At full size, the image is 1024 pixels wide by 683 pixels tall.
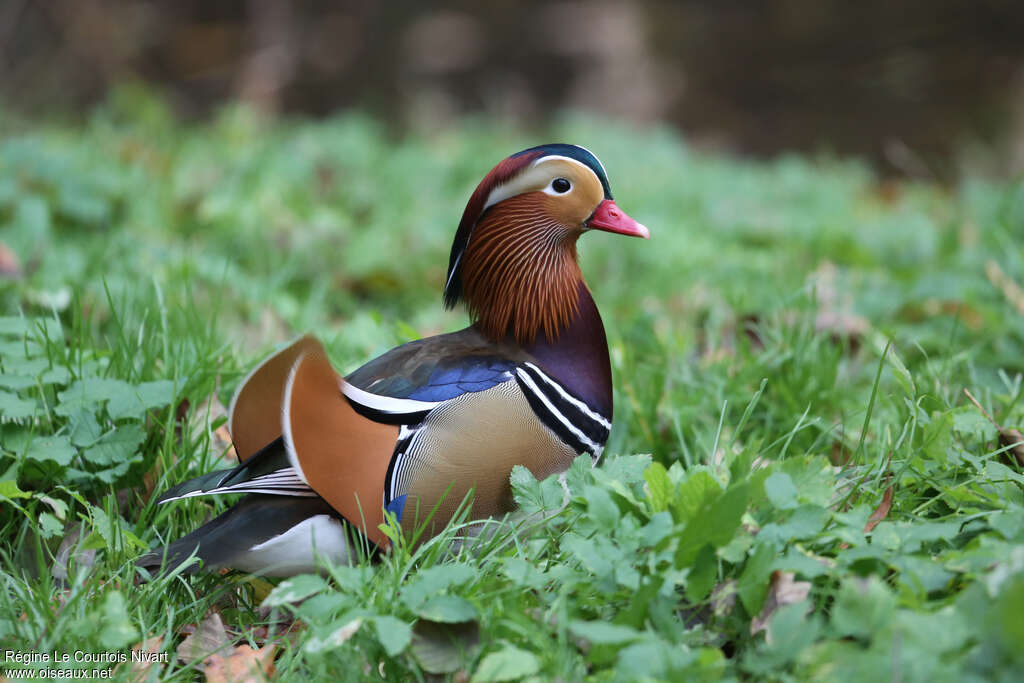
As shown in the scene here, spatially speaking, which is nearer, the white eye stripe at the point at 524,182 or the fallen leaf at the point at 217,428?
the white eye stripe at the point at 524,182

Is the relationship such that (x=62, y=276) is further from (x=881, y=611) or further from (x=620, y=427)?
(x=881, y=611)

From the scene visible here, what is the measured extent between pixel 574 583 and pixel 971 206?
4.16 m

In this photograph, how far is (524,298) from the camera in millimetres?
1940

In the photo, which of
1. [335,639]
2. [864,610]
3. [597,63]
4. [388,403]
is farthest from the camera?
[597,63]

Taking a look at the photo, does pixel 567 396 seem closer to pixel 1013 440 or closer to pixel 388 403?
pixel 388 403

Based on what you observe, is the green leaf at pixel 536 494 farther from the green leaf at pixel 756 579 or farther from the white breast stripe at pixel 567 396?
the green leaf at pixel 756 579

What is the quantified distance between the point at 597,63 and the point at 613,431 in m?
5.65

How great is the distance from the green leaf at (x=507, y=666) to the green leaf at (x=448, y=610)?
3.2 inches

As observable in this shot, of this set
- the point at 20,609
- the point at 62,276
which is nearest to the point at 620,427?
the point at 20,609

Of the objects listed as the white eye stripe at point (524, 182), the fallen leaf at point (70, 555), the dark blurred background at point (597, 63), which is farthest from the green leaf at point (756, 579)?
the dark blurred background at point (597, 63)

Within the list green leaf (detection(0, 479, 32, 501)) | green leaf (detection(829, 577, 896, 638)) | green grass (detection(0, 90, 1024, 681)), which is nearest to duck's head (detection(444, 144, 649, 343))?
green grass (detection(0, 90, 1024, 681))

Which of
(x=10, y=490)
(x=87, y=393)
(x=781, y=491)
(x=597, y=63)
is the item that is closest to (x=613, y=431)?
(x=781, y=491)

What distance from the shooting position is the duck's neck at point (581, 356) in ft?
6.28

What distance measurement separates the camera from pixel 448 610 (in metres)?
1.40
